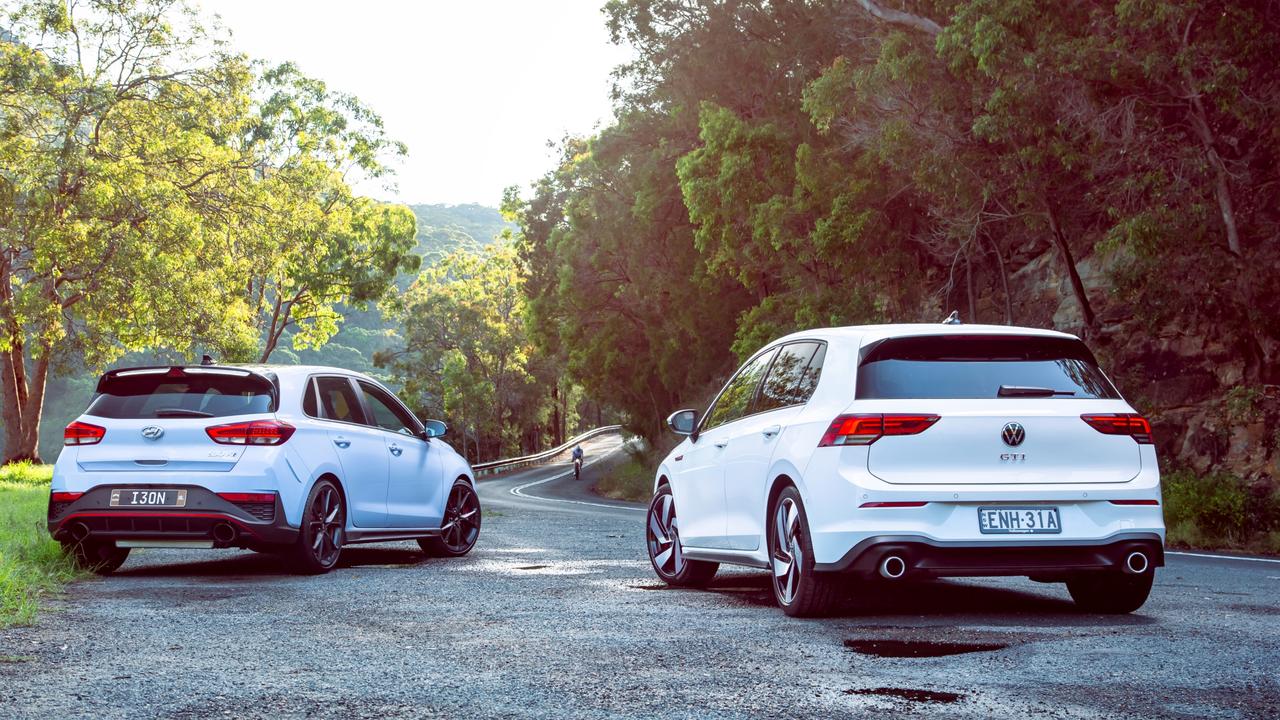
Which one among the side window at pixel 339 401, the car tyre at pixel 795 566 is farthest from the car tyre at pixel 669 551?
the side window at pixel 339 401

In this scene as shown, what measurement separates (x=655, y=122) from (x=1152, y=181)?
24.2 metres

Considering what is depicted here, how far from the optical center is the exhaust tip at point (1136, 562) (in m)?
7.77

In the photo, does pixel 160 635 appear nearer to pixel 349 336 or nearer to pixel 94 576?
pixel 94 576

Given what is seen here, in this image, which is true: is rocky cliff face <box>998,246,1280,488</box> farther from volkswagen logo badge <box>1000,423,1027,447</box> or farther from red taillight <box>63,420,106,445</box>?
red taillight <box>63,420,106,445</box>

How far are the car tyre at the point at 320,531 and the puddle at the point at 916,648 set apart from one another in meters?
5.34

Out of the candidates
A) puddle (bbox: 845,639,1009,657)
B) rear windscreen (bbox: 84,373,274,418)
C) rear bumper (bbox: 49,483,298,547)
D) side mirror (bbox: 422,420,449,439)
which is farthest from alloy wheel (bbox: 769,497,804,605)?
side mirror (bbox: 422,420,449,439)

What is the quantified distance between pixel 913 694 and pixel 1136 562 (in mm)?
2804

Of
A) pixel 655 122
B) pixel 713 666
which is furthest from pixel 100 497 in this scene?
pixel 655 122

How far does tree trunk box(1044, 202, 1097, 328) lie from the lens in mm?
23656

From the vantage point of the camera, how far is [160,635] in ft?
24.3

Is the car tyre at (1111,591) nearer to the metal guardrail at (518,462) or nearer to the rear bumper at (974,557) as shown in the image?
the rear bumper at (974,557)

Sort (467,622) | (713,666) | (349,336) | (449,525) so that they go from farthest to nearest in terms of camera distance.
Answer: (349,336), (449,525), (467,622), (713,666)

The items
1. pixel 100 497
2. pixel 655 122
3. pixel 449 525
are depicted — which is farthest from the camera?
pixel 655 122

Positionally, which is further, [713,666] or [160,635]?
[160,635]
